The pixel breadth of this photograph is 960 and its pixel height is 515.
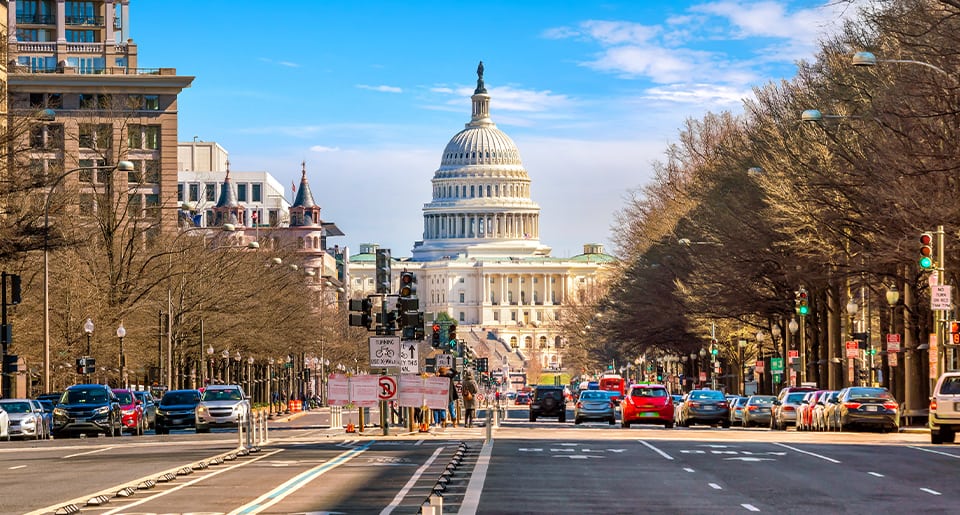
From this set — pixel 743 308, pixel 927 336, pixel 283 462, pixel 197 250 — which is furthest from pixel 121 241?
pixel 283 462

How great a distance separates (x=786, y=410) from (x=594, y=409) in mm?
11655

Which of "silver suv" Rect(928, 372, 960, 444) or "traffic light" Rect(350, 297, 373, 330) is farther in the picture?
"traffic light" Rect(350, 297, 373, 330)

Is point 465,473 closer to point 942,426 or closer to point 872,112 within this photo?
point 942,426

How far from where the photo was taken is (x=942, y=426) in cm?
4256

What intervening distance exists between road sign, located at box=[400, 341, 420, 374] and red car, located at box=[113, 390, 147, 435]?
38.0 feet

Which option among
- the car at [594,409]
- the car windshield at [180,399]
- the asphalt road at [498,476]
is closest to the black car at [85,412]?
the car windshield at [180,399]

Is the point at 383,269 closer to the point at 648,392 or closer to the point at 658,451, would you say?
the point at 658,451

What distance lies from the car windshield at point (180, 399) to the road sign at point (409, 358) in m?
9.95

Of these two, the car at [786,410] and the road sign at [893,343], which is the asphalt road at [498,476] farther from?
the car at [786,410]

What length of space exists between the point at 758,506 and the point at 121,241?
54026 millimetres

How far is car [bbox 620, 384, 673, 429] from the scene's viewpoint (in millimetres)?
62938

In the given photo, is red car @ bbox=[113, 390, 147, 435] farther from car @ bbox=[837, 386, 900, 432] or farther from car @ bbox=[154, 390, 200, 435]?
car @ bbox=[837, 386, 900, 432]

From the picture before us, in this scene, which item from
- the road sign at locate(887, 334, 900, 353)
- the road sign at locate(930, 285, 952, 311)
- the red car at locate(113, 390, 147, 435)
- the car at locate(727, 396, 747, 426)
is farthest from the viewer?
the car at locate(727, 396, 747, 426)

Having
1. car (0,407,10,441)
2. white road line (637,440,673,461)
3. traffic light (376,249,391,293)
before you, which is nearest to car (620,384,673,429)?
traffic light (376,249,391,293)
